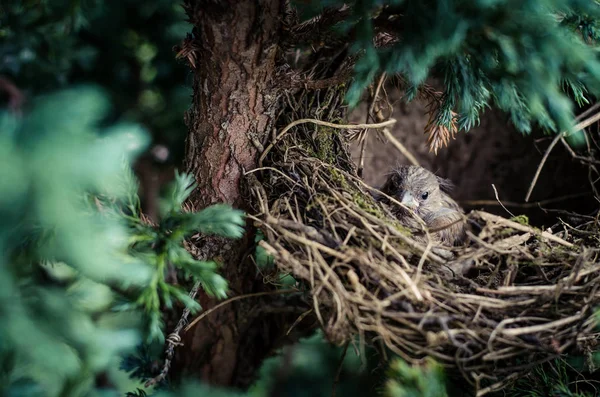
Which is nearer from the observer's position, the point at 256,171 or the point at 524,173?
the point at 256,171

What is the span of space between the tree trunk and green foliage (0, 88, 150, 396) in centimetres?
63

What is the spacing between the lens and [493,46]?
1404 millimetres

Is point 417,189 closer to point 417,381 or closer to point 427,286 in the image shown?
point 427,286

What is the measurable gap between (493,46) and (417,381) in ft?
3.06

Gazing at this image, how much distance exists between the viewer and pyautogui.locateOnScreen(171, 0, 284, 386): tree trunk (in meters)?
1.73

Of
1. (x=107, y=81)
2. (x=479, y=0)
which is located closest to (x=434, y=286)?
(x=479, y=0)

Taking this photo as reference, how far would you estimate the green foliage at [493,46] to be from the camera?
1.28 m

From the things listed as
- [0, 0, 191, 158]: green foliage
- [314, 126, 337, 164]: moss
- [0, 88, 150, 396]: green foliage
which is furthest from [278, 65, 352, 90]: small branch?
[0, 0, 191, 158]: green foliage

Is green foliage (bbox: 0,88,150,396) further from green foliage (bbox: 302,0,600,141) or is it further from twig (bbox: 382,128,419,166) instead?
twig (bbox: 382,128,419,166)

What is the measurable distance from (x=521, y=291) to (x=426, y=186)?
1060mm

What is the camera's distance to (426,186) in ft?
8.64

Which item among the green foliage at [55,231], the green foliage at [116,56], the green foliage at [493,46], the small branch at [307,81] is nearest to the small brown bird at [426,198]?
the small branch at [307,81]

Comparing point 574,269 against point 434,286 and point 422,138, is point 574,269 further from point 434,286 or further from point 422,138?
point 422,138

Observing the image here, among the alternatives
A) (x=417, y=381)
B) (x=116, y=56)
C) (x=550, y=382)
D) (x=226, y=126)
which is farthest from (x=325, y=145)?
(x=116, y=56)
